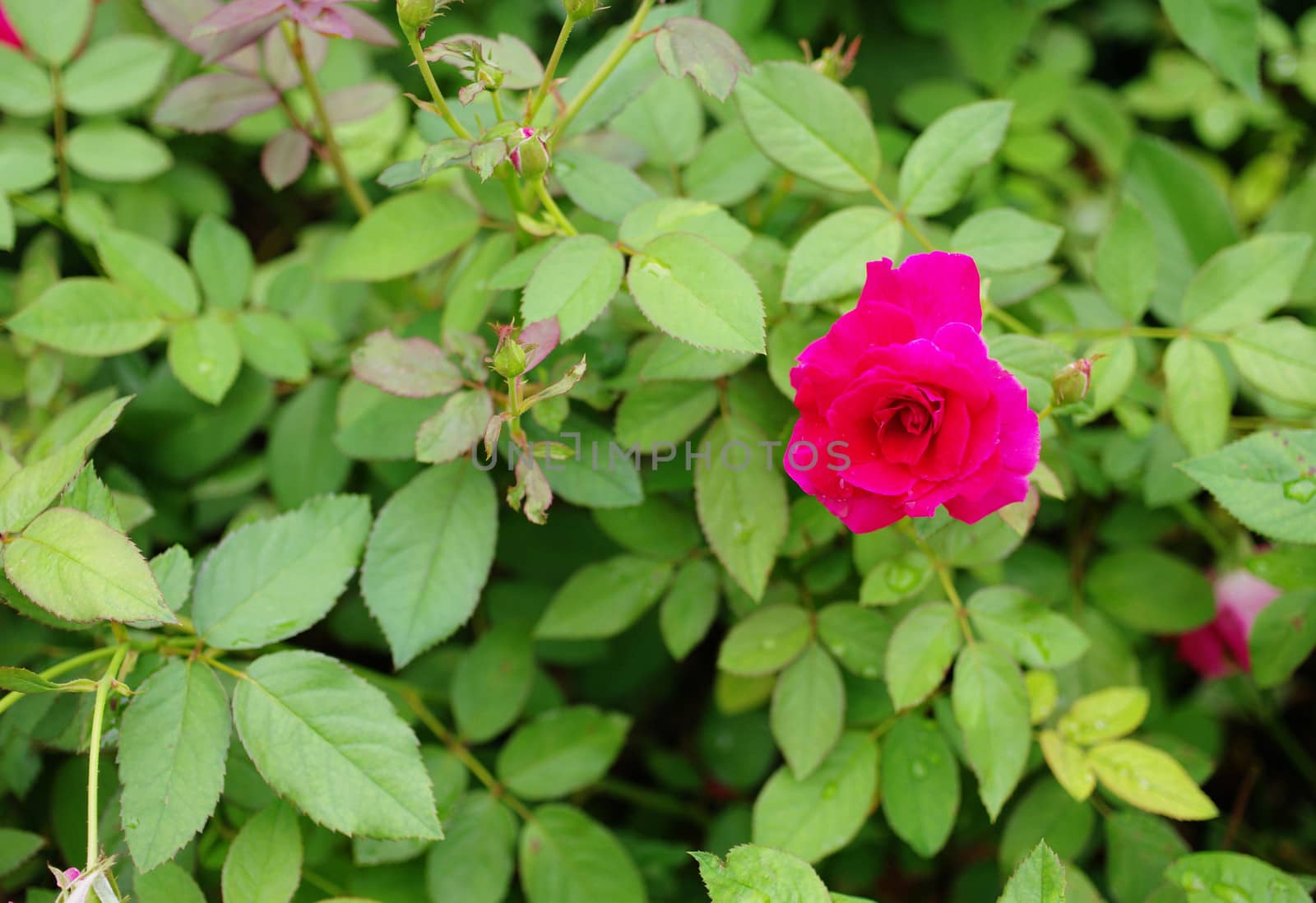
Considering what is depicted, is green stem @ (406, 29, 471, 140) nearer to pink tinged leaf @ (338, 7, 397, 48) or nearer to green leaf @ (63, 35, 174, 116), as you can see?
pink tinged leaf @ (338, 7, 397, 48)

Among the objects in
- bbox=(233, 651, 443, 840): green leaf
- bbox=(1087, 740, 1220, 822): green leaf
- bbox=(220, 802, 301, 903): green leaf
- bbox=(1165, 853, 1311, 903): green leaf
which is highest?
bbox=(233, 651, 443, 840): green leaf

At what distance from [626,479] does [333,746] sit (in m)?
0.42

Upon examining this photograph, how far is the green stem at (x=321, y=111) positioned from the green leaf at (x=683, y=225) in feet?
1.71

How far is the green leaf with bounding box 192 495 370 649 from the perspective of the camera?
974 mm

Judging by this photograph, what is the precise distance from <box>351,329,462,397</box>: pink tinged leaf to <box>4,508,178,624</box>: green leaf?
287mm

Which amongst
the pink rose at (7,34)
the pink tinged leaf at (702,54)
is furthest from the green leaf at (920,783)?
the pink rose at (7,34)

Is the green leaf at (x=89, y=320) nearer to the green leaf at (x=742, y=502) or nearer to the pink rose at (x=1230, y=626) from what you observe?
the green leaf at (x=742, y=502)

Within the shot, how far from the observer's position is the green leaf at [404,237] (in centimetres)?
117

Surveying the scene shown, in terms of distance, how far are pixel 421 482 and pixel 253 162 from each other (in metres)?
1.13

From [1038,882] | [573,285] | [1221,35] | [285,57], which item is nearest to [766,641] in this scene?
[1038,882]

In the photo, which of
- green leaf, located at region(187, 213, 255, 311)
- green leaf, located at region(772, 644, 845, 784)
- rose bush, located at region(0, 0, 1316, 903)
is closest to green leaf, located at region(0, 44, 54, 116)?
rose bush, located at region(0, 0, 1316, 903)

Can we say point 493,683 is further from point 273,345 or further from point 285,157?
point 285,157

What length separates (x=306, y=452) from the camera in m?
1.38

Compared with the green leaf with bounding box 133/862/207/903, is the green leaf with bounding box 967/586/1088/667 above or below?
below
